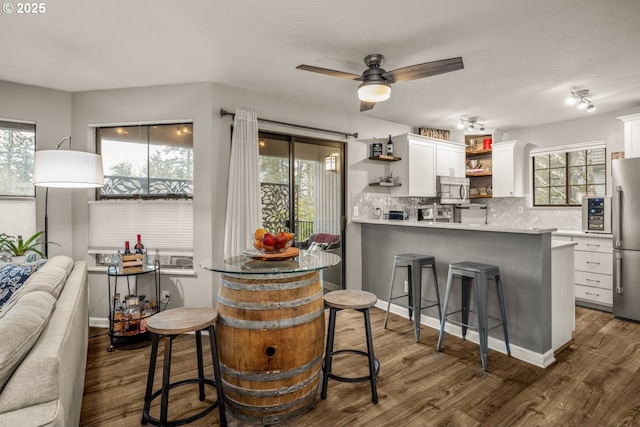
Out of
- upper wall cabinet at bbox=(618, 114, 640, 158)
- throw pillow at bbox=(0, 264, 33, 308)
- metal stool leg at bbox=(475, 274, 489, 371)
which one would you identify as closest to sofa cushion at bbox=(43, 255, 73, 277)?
throw pillow at bbox=(0, 264, 33, 308)

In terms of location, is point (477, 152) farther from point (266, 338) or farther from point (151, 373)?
point (151, 373)

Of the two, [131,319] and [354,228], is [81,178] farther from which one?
[354,228]

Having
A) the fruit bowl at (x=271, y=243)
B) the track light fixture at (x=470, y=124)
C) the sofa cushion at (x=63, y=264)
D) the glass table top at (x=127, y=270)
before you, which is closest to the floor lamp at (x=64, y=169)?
the sofa cushion at (x=63, y=264)

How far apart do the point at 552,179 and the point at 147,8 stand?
5.44 metres

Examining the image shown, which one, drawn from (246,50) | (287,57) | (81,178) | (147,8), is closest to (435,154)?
(287,57)

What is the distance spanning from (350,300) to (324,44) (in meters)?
1.88

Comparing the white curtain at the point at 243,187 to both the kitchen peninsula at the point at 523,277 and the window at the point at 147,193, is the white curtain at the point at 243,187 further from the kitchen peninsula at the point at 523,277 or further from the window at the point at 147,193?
the kitchen peninsula at the point at 523,277

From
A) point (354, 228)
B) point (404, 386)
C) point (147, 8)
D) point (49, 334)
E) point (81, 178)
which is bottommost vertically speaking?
point (404, 386)

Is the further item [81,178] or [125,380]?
[81,178]

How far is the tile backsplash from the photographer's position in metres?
4.55

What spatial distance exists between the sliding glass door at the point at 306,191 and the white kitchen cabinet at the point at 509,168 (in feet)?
8.64

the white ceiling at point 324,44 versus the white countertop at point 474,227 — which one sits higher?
the white ceiling at point 324,44

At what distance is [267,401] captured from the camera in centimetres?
184

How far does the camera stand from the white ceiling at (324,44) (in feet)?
6.85
